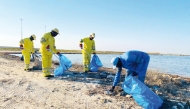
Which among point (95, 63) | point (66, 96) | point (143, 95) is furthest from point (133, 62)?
point (95, 63)

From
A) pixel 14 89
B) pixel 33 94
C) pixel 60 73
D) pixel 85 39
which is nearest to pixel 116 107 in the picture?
pixel 33 94

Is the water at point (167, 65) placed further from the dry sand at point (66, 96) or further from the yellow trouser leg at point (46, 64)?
the dry sand at point (66, 96)

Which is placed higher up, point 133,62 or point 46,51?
point 46,51

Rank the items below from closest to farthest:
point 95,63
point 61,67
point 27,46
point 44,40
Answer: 1. point 44,40
2. point 61,67
3. point 95,63
4. point 27,46

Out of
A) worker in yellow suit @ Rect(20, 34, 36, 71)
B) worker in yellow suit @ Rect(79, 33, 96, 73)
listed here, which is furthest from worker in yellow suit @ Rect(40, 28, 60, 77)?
worker in yellow suit @ Rect(20, 34, 36, 71)

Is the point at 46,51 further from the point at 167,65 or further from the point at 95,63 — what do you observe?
the point at 167,65

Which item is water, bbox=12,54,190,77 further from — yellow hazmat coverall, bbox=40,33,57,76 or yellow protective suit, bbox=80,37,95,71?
yellow hazmat coverall, bbox=40,33,57,76

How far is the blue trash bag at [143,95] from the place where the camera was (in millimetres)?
4324

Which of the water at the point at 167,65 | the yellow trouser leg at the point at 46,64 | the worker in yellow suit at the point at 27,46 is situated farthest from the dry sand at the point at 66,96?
the water at the point at 167,65

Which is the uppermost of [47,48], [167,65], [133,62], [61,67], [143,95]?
[47,48]

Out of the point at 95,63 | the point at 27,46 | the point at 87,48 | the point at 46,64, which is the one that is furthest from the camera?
the point at 27,46

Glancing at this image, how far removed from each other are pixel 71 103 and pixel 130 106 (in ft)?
4.27

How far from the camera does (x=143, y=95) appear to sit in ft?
14.7

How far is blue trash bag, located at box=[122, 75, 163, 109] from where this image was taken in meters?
4.32
